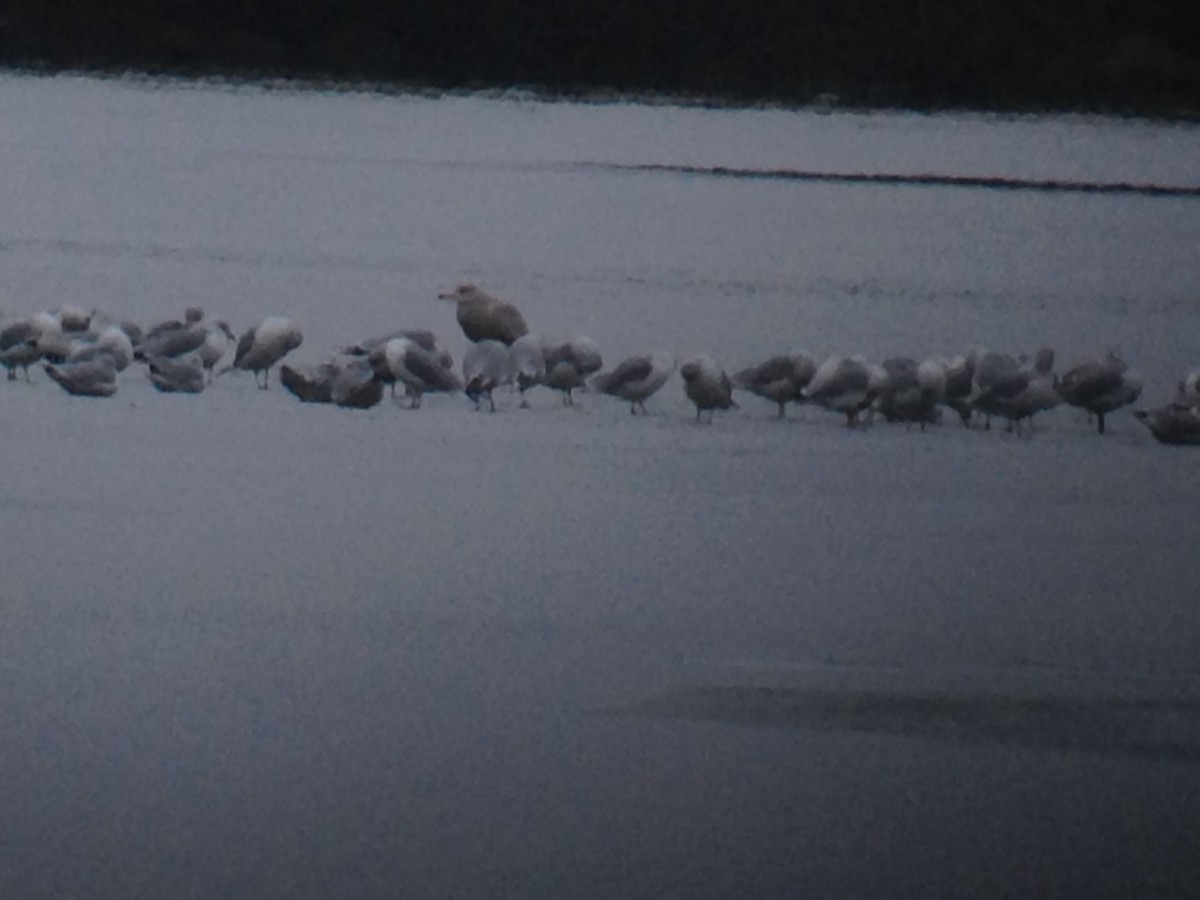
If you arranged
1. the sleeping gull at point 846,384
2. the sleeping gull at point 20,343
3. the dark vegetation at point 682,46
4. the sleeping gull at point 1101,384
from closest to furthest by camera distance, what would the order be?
the dark vegetation at point 682,46 < the sleeping gull at point 1101,384 < the sleeping gull at point 846,384 < the sleeping gull at point 20,343

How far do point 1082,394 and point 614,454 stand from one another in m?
0.55

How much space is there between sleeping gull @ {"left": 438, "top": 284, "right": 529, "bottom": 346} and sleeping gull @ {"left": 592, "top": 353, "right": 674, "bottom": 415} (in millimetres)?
120

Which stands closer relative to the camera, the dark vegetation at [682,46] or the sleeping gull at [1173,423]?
the dark vegetation at [682,46]

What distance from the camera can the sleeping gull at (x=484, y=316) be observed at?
7.63 feet

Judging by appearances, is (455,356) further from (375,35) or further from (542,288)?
(375,35)

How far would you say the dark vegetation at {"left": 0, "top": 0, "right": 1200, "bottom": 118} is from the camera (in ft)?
6.17

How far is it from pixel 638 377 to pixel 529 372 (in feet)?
0.44

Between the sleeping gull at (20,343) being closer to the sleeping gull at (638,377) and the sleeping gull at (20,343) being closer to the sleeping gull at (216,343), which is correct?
the sleeping gull at (216,343)

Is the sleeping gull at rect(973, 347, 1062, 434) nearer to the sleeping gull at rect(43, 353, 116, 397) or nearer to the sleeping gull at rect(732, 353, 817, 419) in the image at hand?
the sleeping gull at rect(732, 353, 817, 419)

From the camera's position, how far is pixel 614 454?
2412 mm

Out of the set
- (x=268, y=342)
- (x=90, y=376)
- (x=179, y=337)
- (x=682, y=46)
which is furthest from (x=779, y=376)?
(x=90, y=376)

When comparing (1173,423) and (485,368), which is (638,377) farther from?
(1173,423)

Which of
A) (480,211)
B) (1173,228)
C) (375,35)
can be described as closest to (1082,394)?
(1173,228)

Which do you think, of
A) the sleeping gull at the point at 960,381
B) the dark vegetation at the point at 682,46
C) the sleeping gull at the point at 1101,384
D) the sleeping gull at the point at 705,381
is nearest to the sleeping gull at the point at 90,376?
the dark vegetation at the point at 682,46
